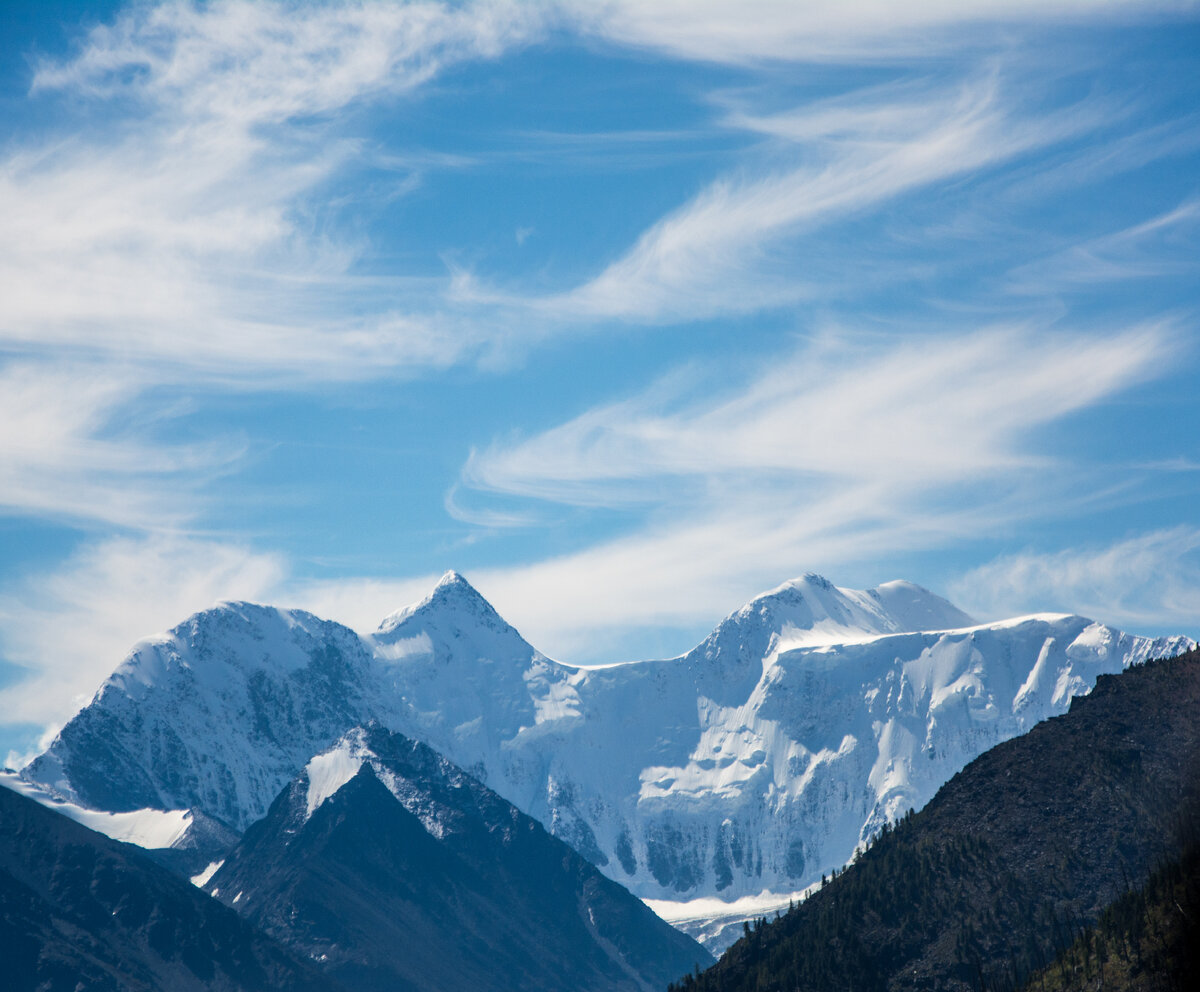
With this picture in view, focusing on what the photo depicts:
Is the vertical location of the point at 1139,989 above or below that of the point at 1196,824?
below

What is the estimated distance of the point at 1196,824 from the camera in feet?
654

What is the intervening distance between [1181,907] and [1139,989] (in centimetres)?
1056

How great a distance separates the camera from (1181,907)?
193 meters

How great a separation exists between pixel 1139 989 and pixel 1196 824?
2121 centimetres

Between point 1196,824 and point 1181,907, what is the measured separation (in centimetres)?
1119

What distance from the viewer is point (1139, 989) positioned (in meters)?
191
